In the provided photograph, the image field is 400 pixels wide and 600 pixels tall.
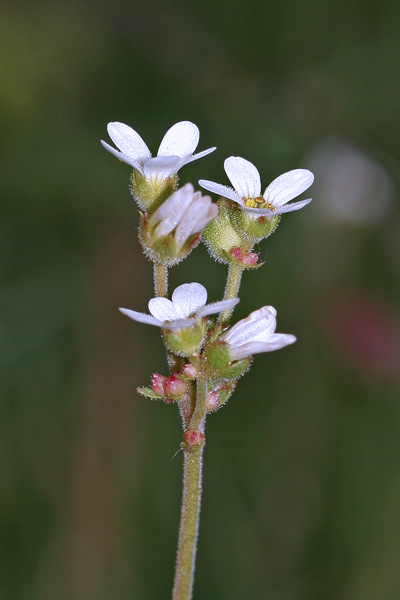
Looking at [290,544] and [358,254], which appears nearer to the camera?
[290,544]

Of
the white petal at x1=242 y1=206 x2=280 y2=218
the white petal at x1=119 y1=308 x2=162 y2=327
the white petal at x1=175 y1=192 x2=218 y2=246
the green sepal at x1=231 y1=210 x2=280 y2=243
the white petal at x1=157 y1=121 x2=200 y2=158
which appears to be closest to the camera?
the white petal at x1=119 y1=308 x2=162 y2=327

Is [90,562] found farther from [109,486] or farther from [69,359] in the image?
[69,359]

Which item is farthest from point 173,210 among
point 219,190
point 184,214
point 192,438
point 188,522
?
point 188,522

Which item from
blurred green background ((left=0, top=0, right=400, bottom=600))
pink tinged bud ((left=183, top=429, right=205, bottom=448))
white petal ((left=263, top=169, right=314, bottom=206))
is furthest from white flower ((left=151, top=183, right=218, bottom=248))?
blurred green background ((left=0, top=0, right=400, bottom=600))

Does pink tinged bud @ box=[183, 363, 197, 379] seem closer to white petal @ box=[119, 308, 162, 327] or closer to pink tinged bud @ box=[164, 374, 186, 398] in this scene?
pink tinged bud @ box=[164, 374, 186, 398]

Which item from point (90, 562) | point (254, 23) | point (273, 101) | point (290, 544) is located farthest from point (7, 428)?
point (254, 23)

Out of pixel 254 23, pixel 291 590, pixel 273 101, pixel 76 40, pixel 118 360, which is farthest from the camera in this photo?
pixel 254 23

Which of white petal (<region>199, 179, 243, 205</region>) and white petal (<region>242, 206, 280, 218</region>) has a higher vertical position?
white petal (<region>199, 179, 243, 205</region>)

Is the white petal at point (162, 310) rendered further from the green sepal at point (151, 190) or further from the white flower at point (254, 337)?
the green sepal at point (151, 190)
